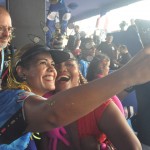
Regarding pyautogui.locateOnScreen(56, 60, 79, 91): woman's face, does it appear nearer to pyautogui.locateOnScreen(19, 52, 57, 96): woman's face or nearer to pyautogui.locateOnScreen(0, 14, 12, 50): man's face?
pyautogui.locateOnScreen(0, 14, 12, 50): man's face

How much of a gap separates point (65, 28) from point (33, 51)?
226cm

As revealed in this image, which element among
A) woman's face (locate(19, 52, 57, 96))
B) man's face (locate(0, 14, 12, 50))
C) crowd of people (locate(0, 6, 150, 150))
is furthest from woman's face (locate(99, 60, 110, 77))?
woman's face (locate(19, 52, 57, 96))

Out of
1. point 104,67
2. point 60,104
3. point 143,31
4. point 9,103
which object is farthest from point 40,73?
point 104,67

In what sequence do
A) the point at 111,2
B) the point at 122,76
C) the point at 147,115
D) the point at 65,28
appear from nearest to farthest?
the point at 122,76 → the point at 147,115 → the point at 65,28 → the point at 111,2

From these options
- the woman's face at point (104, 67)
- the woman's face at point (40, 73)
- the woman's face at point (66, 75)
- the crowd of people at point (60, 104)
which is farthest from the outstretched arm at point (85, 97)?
the woman's face at point (104, 67)

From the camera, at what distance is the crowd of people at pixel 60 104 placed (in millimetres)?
796

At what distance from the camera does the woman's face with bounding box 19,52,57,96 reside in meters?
1.23

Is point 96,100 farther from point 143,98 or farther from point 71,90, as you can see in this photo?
point 143,98

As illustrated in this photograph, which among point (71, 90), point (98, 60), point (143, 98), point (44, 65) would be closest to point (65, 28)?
point (98, 60)

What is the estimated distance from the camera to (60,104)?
32.3 inches

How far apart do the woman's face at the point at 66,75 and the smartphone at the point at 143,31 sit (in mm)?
1068

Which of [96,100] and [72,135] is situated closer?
[96,100]

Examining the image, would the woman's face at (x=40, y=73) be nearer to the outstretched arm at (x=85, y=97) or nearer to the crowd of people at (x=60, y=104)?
the crowd of people at (x=60, y=104)

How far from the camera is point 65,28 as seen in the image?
344 centimetres
